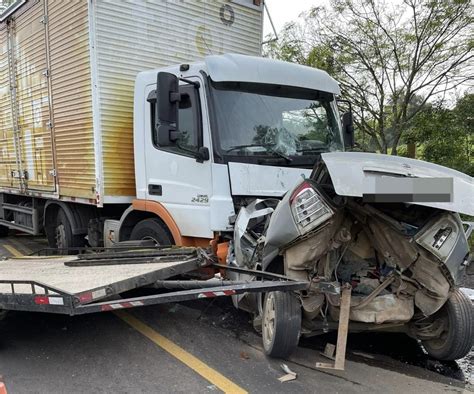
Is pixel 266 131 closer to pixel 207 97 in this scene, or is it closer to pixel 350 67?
pixel 207 97

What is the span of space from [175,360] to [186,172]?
1.91 meters

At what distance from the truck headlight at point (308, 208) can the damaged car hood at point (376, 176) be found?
0.88 feet

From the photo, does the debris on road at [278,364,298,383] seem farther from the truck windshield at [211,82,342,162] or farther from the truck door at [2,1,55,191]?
the truck door at [2,1,55,191]

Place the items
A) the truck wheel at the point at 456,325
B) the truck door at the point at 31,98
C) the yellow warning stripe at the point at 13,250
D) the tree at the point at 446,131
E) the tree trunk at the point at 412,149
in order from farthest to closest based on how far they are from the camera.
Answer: the tree at the point at 446,131
the tree trunk at the point at 412,149
the yellow warning stripe at the point at 13,250
the truck door at the point at 31,98
the truck wheel at the point at 456,325

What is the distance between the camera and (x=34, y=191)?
7.41 m

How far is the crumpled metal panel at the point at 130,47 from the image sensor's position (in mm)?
5578

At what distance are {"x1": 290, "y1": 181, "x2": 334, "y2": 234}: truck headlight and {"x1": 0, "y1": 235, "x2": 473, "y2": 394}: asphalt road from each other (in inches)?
48.1

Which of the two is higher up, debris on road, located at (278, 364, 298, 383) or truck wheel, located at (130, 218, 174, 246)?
truck wheel, located at (130, 218, 174, 246)

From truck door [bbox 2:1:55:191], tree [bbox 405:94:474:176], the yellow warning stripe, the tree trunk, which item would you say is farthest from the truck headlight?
tree [bbox 405:94:474:176]

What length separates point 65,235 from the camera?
7.00 m

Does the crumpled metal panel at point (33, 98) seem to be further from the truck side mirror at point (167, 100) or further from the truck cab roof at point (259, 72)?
the truck side mirror at point (167, 100)

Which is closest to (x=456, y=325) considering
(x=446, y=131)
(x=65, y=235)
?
(x=65, y=235)

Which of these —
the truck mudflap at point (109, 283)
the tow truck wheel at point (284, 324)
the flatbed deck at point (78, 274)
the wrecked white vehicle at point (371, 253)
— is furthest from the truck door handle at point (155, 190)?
the tow truck wheel at point (284, 324)

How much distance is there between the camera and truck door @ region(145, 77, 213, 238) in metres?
4.60
